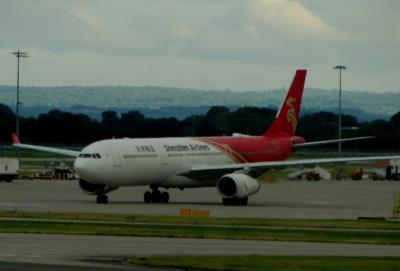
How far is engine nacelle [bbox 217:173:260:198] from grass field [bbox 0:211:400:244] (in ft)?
43.8

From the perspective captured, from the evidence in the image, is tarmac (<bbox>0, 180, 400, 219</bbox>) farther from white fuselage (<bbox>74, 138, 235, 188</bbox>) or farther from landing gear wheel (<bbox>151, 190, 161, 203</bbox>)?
white fuselage (<bbox>74, 138, 235, 188</bbox>)

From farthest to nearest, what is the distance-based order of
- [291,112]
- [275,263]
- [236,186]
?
[291,112], [236,186], [275,263]

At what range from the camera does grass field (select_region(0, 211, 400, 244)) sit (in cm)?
4497

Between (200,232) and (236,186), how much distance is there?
70.3ft

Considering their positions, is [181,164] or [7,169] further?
[7,169]

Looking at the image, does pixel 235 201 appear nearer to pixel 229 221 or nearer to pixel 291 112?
pixel 291 112

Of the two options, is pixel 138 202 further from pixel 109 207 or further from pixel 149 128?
pixel 149 128

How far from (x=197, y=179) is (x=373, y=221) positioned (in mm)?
19379

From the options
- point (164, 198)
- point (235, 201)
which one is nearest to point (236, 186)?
point (235, 201)

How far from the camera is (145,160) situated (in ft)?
224

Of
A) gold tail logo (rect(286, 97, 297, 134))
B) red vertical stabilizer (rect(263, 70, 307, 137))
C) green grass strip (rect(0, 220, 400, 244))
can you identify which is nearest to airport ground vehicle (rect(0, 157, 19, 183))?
red vertical stabilizer (rect(263, 70, 307, 137))

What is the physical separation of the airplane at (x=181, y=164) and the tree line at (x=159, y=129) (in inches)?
2841

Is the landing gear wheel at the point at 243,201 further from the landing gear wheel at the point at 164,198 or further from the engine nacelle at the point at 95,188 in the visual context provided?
the engine nacelle at the point at 95,188

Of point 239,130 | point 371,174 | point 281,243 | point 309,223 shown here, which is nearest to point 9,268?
point 281,243
